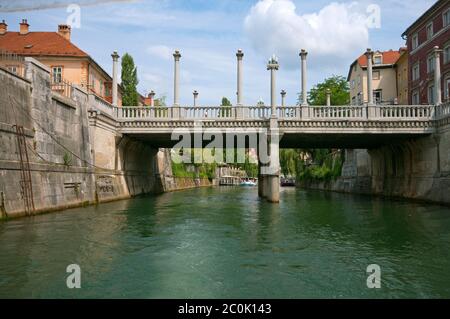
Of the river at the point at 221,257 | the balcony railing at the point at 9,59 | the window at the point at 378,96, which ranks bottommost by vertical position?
the river at the point at 221,257

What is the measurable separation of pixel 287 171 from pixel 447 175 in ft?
140

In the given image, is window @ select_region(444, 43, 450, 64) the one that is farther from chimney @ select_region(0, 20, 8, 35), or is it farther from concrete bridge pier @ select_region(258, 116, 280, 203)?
chimney @ select_region(0, 20, 8, 35)

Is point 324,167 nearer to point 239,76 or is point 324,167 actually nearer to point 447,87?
point 447,87

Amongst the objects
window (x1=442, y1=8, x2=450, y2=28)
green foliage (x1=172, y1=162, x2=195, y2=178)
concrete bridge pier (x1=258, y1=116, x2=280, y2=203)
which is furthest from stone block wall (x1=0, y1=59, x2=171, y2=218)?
window (x1=442, y1=8, x2=450, y2=28)

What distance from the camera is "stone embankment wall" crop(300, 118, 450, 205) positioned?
26.5m

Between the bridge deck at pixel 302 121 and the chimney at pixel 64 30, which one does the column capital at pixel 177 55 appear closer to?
the bridge deck at pixel 302 121

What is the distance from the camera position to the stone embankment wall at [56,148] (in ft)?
56.6

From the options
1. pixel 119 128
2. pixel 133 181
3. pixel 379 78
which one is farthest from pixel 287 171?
pixel 119 128

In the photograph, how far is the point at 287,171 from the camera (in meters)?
68.1

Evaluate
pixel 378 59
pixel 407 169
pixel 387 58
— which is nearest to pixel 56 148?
pixel 407 169

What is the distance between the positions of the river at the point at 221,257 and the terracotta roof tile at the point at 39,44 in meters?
31.4

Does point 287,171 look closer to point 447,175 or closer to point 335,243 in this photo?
point 447,175

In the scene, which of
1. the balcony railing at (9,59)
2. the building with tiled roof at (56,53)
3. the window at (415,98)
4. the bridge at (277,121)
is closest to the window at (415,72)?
the window at (415,98)

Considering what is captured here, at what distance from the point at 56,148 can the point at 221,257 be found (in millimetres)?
14617
